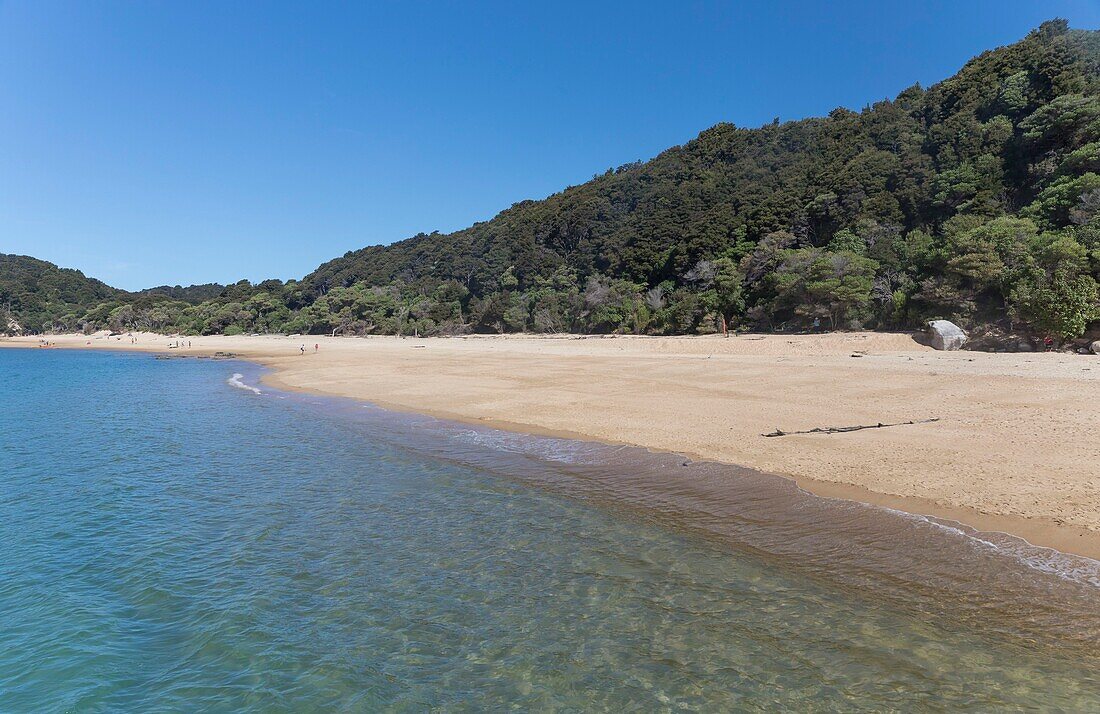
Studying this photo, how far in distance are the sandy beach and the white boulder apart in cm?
129

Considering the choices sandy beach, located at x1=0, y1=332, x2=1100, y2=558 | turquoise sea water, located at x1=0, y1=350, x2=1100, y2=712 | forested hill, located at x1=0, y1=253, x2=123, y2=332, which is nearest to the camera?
turquoise sea water, located at x1=0, y1=350, x2=1100, y2=712

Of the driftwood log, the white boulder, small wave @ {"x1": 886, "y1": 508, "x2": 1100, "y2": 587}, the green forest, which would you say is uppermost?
the green forest

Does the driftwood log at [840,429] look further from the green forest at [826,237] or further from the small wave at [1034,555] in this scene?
the green forest at [826,237]

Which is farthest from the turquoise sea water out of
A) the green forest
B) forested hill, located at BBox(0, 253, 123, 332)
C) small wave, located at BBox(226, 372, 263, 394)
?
forested hill, located at BBox(0, 253, 123, 332)

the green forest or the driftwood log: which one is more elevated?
the green forest

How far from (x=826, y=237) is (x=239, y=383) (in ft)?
148

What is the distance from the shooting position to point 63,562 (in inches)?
263

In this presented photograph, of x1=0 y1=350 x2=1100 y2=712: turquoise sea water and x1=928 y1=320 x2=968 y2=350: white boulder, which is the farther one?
x1=928 y1=320 x2=968 y2=350: white boulder

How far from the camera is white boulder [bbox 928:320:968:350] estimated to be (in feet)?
82.2

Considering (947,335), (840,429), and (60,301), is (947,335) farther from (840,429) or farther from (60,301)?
(60,301)

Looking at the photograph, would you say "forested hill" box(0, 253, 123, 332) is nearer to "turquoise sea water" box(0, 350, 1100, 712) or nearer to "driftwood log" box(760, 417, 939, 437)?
"turquoise sea water" box(0, 350, 1100, 712)

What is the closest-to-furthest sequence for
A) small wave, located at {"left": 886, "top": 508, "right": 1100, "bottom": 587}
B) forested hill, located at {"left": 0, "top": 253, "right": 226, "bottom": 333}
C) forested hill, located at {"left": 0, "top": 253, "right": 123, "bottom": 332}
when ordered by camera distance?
small wave, located at {"left": 886, "top": 508, "right": 1100, "bottom": 587} < forested hill, located at {"left": 0, "top": 253, "right": 226, "bottom": 333} < forested hill, located at {"left": 0, "top": 253, "right": 123, "bottom": 332}

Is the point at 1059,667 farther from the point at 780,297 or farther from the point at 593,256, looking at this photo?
the point at 593,256

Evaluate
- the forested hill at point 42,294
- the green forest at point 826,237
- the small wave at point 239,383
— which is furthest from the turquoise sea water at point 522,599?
the forested hill at point 42,294
